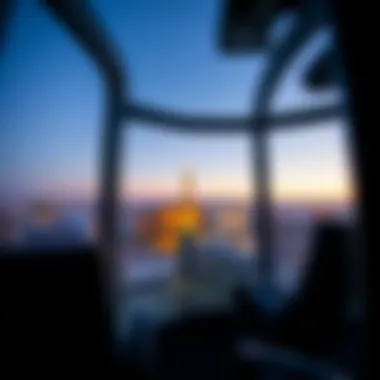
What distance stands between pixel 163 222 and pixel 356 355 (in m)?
2.18

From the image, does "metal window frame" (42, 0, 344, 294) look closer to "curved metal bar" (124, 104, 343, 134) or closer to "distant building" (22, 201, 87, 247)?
"curved metal bar" (124, 104, 343, 134)

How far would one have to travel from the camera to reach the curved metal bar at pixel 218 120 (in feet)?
14.6

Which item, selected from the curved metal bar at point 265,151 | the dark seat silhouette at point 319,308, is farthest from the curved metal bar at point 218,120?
the dark seat silhouette at point 319,308

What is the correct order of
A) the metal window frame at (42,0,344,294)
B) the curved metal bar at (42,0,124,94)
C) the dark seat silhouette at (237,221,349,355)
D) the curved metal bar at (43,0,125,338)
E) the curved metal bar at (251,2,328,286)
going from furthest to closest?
1. the curved metal bar at (251,2,328,286)
2. the curved metal bar at (43,0,125,338)
3. the metal window frame at (42,0,344,294)
4. the dark seat silhouette at (237,221,349,355)
5. the curved metal bar at (42,0,124,94)

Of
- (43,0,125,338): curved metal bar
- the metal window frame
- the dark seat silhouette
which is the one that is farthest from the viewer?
(43,0,125,338): curved metal bar

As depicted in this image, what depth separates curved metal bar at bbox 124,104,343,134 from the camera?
4438 millimetres

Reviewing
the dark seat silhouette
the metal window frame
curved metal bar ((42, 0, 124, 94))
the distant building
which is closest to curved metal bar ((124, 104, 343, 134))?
the metal window frame

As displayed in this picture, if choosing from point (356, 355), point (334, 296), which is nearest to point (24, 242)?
point (356, 355)

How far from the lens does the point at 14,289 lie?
80cm

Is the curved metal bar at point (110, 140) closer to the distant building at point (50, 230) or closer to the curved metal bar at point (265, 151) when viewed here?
the distant building at point (50, 230)

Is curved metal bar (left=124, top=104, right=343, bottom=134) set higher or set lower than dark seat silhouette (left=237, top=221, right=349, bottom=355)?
higher

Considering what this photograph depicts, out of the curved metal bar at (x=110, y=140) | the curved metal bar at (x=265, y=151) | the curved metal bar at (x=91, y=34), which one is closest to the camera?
the curved metal bar at (x=91, y=34)

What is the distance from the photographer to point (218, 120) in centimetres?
517

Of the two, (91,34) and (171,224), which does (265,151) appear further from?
(91,34)
